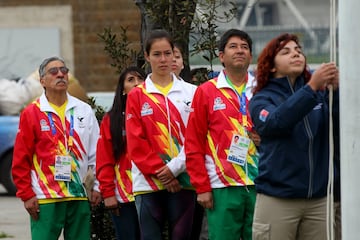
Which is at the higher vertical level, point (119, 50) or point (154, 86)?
point (119, 50)

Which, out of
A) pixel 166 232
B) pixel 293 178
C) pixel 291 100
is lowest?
pixel 166 232

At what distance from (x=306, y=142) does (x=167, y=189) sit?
1834 millimetres

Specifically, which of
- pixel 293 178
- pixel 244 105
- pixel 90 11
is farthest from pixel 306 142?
pixel 90 11

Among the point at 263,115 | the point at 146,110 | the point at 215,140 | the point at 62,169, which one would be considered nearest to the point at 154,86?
→ the point at 146,110

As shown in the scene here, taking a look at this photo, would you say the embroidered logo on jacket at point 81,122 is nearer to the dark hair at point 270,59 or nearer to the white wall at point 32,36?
the dark hair at point 270,59

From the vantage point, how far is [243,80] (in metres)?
7.95

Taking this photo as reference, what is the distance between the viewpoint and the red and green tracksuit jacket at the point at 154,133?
26.9 ft

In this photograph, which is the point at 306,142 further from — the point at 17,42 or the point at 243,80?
the point at 17,42

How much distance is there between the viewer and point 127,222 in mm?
8953

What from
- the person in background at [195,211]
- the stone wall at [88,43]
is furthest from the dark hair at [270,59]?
the stone wall at [88,43]

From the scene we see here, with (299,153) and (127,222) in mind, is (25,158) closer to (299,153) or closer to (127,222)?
(127,222)

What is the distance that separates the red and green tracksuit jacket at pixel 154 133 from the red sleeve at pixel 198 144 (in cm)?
43

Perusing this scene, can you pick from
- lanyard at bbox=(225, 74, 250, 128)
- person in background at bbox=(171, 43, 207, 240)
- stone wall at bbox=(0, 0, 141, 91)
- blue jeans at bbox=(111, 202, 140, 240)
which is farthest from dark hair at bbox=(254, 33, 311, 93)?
stone wall at bbox=(0, 0, 141, 91)

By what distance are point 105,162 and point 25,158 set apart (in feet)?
2.02
